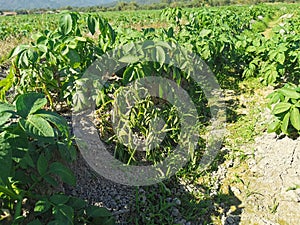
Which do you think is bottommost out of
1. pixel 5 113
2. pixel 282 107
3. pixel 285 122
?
pixel 285 122

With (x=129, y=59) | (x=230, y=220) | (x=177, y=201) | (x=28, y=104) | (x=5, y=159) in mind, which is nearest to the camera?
(x=5, y=159)

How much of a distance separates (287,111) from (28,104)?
1.87 metres

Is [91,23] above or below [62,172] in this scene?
above

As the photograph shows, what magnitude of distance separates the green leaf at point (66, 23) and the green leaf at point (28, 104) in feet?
3.22

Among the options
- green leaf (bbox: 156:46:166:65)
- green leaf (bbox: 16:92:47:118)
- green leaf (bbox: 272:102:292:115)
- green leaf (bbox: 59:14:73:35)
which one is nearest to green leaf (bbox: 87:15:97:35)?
green leaf (bbox: 59:14:73:35)

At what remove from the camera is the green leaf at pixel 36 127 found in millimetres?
1110

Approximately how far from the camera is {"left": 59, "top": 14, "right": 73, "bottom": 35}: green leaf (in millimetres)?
2078

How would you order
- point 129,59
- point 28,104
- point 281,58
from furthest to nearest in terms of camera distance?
point 281,58, point 129,59, point 28,104

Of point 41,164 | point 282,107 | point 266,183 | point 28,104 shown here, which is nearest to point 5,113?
point 28,104

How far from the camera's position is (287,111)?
2295mm

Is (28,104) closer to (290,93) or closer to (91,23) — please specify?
(91,23)

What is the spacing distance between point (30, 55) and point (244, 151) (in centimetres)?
180

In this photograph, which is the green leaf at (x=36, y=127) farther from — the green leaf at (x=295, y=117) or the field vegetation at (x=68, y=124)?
the green leaf at (x=295, y=117)

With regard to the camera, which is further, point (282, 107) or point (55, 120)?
point (282, 107)
